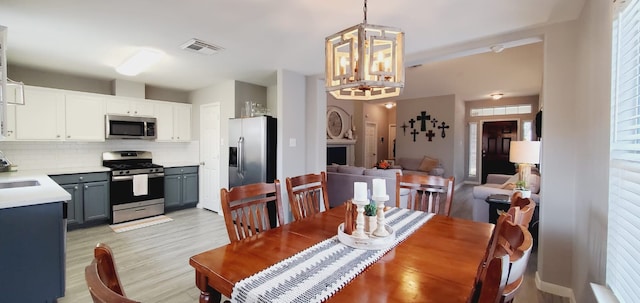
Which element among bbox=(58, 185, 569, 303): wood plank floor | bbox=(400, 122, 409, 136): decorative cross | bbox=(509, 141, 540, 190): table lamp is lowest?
bbox=(58, 185, 569, 303): wood plank floor

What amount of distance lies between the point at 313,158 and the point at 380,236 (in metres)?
2.82

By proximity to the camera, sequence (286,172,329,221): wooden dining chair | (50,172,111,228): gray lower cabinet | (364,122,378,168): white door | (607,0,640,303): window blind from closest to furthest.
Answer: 1. (607,0,640,303): window blind
2. (286,172,329,221): wooden dining chair
3. (50,172,111,228): gray lower cabinet
4. (364,122,378,168): white door

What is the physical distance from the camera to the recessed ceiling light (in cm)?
319

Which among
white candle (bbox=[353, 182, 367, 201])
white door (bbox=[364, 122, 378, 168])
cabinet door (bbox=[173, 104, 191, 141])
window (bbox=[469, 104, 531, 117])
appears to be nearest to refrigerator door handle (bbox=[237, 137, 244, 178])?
cabinet door (bbox=[173, 104, 191, 141])

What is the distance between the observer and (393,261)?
1.22 meters

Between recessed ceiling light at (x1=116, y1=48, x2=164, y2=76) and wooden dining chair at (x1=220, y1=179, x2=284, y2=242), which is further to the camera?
recessed ceiling light at (x1=116, y1=48, x2=164, y2=76)

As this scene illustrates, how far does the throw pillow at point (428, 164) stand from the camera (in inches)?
287

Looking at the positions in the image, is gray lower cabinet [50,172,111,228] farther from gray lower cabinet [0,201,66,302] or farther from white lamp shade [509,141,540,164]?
white lamp shade [509,141,540,164]

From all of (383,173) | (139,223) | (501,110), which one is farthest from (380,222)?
(501,110)

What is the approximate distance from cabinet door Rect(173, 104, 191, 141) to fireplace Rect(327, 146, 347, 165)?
3.38 metres

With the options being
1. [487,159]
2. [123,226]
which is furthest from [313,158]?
[487,159]

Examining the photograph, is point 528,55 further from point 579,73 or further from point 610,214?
point 610,214

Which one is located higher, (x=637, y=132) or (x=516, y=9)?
(x=516, y=9)

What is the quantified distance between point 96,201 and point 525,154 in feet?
18.7
